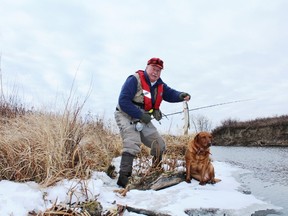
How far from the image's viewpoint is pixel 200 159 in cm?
499

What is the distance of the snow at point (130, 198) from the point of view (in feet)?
10.7

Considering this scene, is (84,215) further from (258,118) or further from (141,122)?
(258,118)

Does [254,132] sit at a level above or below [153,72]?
above

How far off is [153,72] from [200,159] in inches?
63.1

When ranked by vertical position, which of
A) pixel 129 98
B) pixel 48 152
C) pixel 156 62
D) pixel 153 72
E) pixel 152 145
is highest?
pixel 156 62

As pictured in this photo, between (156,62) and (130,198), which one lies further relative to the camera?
(156,62)

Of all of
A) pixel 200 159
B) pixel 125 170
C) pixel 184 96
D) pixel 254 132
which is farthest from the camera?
pixel 254 132

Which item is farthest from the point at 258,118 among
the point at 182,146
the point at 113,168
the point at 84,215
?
the point at 84,215

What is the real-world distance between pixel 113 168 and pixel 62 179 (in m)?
1.72

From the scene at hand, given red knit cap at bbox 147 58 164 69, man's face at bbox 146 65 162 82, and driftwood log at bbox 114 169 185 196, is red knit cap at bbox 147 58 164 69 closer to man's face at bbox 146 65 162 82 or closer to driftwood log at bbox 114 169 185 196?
man's face at bbox 146 65 162 82

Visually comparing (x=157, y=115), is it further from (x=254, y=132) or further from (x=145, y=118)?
(x=254, y=132)

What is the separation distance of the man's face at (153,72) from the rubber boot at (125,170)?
1.34 m

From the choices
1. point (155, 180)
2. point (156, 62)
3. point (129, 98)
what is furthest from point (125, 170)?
point (156, 62)

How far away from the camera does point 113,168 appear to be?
A: 18.2 feet
